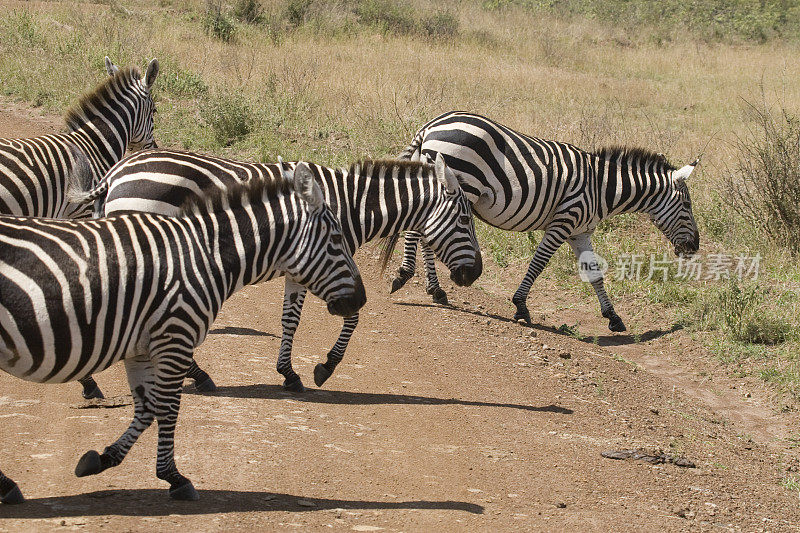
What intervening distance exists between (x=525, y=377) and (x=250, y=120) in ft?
26.0

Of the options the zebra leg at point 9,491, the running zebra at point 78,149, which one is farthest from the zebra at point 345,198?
the zebra leg at point 9,491

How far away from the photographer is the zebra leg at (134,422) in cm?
474

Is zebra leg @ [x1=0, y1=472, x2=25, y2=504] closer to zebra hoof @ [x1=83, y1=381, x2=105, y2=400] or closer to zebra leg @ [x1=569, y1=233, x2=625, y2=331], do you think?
zebra hoof @ [x1=83, y1=381, x2=105, y2=400]

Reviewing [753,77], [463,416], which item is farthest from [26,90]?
[753,77]

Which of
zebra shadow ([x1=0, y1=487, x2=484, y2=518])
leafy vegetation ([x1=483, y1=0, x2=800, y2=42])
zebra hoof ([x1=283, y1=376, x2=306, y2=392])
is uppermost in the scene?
leafy vegetation ([x1=483, y1=0, x2=800, y2=42])

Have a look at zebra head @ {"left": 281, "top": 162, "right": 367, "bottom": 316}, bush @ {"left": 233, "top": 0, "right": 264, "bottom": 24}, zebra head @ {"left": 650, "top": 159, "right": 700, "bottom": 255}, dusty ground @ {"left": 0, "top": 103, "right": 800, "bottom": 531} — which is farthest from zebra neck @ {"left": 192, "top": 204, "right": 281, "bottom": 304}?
bush @ {"left": 233, "top": 0, "right": 264, "bottom": 24}

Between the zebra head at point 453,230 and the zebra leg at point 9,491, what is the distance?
4.20 meters

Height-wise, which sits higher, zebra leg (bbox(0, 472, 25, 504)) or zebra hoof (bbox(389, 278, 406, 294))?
zebra hoof (bbox(389, 278, 406, 294))

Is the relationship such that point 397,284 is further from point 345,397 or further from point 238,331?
point 345,397

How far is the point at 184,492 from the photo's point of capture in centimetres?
482

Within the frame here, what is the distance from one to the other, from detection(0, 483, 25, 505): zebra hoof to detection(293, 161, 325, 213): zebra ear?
2.31 meters

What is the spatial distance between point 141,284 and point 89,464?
1.01 meters

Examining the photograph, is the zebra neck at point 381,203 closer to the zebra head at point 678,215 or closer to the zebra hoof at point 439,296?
the zebra hoof at point 439,296

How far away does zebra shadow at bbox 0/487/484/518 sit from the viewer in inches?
180
